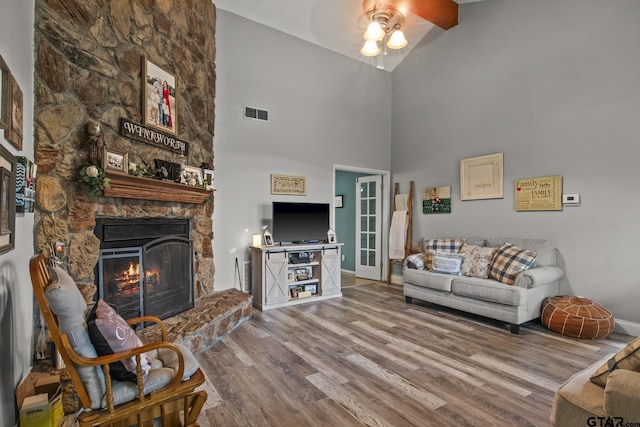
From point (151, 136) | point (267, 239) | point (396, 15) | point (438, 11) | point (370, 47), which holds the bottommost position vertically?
point (267, 239)

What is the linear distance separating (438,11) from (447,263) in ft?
Result: 11.6

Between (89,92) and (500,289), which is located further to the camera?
(500,289)

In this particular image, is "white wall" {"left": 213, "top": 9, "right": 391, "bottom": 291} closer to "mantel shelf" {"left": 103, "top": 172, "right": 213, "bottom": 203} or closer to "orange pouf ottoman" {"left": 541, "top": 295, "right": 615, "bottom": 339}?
"mantel shelf" {"left": 103, "top": 172, "right": 213, "bottom": 203}

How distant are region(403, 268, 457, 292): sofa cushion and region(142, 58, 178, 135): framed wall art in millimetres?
3490

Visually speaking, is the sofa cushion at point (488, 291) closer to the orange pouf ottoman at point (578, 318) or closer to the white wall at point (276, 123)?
the orange pouf ottoman at point (578, 318)

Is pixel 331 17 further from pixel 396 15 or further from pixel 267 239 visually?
pixel 267 239

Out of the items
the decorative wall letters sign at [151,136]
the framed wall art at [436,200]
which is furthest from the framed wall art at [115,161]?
the framed wall art at [436,200]

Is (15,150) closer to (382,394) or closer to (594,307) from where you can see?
(382,394)

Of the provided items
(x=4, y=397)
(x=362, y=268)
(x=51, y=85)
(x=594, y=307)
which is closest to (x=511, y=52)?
(x=594, y=307)

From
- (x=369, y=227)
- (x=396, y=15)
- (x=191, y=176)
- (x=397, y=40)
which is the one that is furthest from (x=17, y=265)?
(x=369, y=227)

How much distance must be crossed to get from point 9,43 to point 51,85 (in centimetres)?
71

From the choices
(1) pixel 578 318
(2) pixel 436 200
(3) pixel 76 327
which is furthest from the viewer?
(2) pixel 436 200

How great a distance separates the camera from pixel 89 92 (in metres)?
2.61

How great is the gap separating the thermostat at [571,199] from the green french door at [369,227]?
2.92 meters
